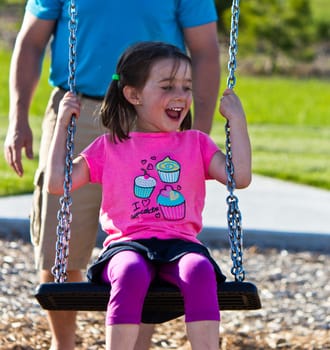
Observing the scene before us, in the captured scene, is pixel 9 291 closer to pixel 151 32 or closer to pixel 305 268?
pixel 305 268

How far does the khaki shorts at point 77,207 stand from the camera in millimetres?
4312

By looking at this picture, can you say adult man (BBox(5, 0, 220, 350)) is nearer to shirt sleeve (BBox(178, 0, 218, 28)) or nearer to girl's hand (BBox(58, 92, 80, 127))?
shirt sleeve (BBox(178, 0, 218, 28))

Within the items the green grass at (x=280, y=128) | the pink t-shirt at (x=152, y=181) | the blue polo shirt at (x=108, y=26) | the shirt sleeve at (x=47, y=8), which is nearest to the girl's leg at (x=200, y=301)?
the pink t-shirt at (x=152, y=181)

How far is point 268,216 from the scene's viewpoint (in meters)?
7.84

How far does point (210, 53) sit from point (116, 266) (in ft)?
4.22

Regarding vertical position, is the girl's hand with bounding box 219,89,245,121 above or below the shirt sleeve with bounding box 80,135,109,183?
above

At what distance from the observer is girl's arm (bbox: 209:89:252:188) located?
11.7 feet

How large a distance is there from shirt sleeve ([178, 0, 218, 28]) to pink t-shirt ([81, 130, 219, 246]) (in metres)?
0.71

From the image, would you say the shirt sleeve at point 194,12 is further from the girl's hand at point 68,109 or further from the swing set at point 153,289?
the girl's hand at point 68,109

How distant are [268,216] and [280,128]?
8318 millimetres

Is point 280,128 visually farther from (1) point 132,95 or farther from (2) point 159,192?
(2) point 159,192

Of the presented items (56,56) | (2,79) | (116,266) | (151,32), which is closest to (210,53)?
(151,32)

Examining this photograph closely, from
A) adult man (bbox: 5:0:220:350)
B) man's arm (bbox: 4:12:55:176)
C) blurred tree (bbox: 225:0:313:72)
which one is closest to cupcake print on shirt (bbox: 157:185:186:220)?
adult man (bbox: 5:0:220:350)

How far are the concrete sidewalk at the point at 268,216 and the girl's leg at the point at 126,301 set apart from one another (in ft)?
12.9
